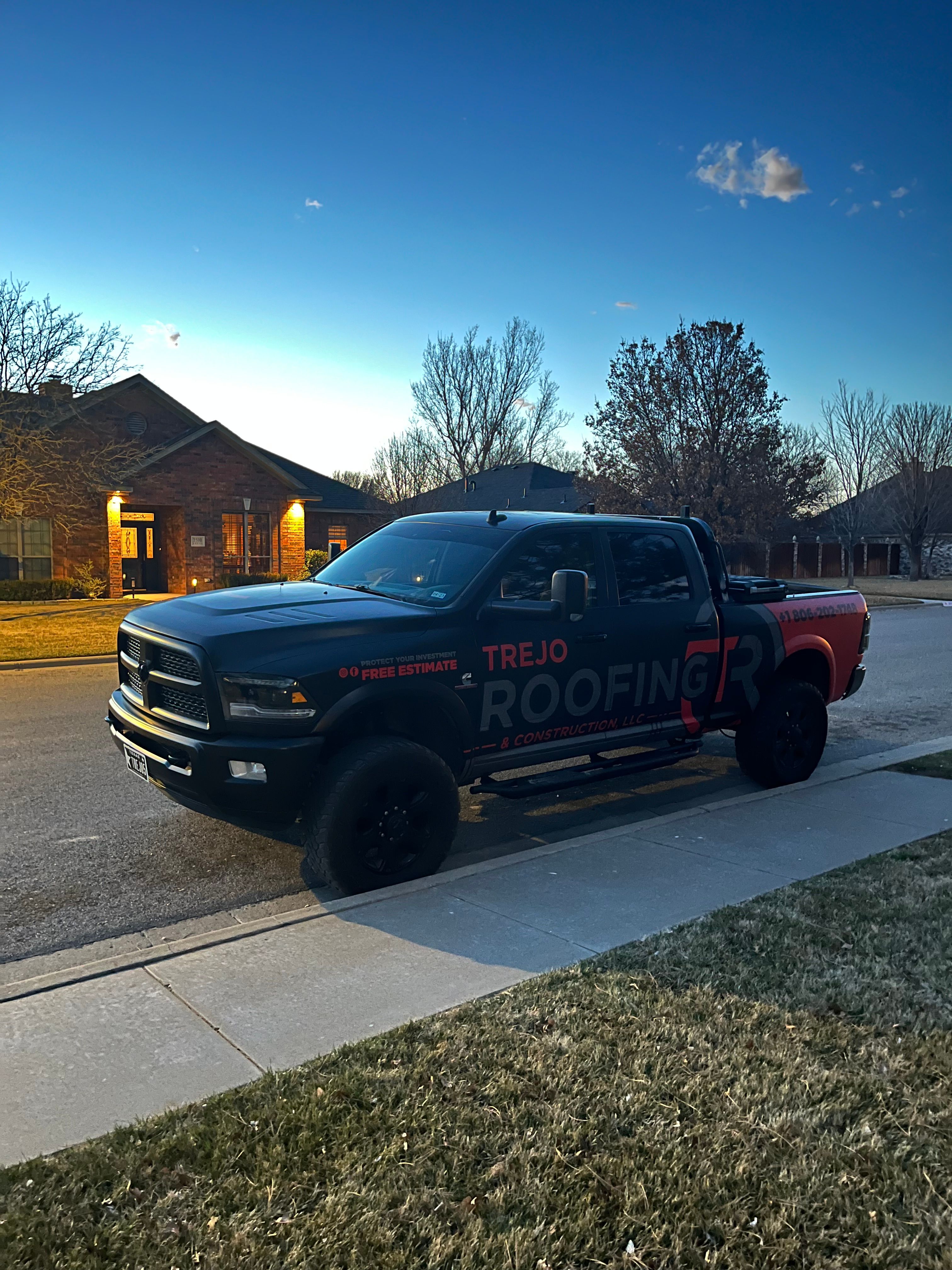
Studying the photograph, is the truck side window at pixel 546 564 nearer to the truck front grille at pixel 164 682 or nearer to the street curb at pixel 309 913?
the street curb at pixel 309 913

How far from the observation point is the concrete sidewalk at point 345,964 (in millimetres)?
3352

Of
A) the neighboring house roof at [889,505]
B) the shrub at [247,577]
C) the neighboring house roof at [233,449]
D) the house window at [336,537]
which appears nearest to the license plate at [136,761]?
the neighboring house roof at [233,449]

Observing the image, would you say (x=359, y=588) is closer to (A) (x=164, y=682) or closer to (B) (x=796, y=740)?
(A) (x=164, y=682)

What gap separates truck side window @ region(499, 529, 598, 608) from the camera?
5.86 m

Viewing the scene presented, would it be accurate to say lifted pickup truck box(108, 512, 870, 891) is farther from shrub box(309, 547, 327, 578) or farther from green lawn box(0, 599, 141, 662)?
shrub box(309, 547, 327, 578)

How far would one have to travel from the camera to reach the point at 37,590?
26.1 meters

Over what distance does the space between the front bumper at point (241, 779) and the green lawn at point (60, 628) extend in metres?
8.52

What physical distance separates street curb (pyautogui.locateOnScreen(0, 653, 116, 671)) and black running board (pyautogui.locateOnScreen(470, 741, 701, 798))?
32.3 feet

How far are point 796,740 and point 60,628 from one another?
15.5 meters

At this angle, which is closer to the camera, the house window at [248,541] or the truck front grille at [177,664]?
the truck front grille at [177,664]

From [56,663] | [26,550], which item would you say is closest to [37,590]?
[26,550]

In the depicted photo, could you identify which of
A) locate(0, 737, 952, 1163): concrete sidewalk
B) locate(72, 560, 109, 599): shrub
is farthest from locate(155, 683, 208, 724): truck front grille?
locate(72, 560, 109, 599): shrub

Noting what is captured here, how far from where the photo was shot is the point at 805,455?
34094 mm

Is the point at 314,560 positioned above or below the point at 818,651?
above
